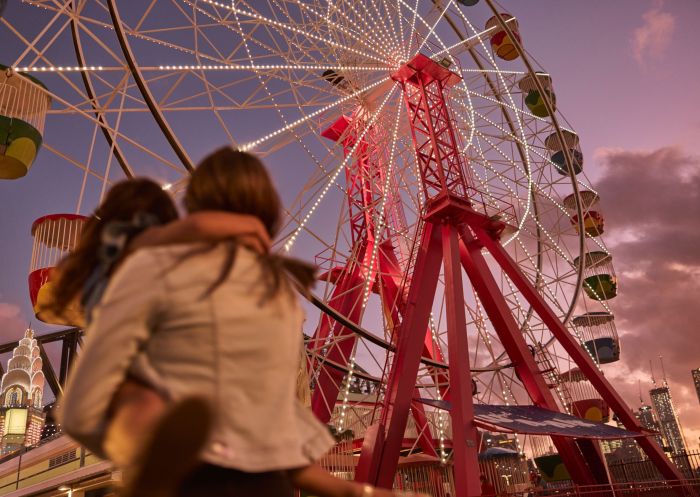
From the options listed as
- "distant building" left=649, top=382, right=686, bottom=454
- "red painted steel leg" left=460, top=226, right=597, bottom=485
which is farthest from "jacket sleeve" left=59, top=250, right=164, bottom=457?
"distant building" left=649, top=382, right=686, bottom=454

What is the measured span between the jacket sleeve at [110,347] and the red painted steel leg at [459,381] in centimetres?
783

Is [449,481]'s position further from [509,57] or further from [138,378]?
[138,378]

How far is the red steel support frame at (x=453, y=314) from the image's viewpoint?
349 inches

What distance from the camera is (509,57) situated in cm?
1576

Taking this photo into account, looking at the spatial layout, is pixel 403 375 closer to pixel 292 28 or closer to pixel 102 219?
pixel 292 28

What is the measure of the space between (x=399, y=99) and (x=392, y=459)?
8.41 m

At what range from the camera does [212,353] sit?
3.06 ft

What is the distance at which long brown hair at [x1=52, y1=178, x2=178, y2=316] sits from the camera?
111 cm

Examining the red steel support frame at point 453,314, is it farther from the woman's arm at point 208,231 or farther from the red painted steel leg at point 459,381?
the woman's arm at point 208,231

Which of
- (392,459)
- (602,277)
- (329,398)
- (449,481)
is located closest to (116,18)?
(392,459)

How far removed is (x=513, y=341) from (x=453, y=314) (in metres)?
1.86

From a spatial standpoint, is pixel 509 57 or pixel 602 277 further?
pixel 602 277

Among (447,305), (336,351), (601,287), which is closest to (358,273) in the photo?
(336,351)

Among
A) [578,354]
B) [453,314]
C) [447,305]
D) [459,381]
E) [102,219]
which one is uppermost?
[447,305]
